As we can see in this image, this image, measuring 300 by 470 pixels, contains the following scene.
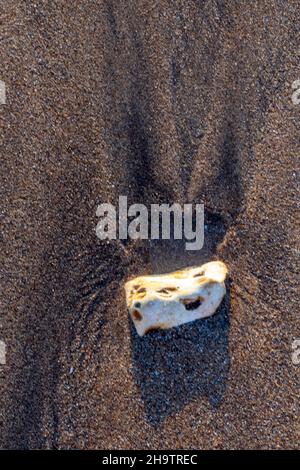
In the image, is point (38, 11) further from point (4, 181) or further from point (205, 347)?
point (205, 347)

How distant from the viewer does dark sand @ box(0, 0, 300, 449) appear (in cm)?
230

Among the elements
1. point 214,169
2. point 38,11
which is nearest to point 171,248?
point 214,169

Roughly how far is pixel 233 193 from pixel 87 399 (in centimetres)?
101

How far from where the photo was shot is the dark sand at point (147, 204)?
2.30 m

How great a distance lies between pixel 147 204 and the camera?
92.5 inches

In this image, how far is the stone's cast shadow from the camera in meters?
2.30

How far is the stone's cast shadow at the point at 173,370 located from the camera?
230 cm

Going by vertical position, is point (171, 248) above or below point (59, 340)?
above

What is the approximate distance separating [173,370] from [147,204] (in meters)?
0.67

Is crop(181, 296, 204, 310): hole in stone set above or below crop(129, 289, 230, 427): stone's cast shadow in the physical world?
above

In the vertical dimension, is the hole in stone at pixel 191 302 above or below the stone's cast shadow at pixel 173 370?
above

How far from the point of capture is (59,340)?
2.30 metres

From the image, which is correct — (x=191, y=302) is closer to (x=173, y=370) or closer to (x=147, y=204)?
(x=173, y=370)
